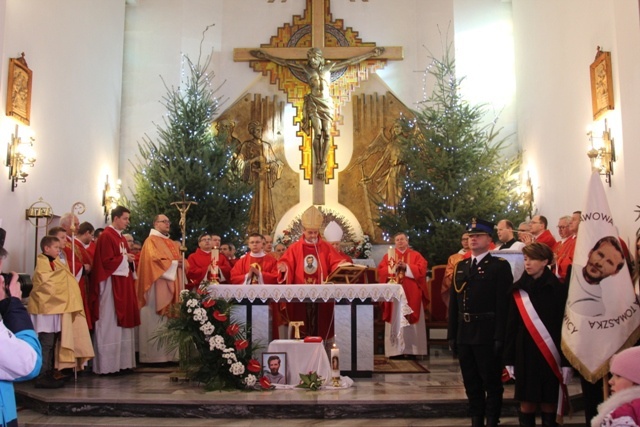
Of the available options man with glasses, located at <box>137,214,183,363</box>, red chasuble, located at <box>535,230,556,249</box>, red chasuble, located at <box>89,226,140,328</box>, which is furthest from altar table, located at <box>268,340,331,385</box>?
red chasuble, located at <box>535,230,556,249</box>

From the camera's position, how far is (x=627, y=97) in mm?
7863

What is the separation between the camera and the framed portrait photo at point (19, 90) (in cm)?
829

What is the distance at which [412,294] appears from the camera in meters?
9.46

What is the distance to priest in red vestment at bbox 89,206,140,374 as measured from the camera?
7.83 metres

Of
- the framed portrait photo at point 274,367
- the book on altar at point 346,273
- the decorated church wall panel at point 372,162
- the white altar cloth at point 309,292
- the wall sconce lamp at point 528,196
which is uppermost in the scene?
the decorated church wall panel at point 372,162

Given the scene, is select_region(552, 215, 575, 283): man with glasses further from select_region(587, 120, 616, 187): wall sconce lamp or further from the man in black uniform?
the man in black uniform

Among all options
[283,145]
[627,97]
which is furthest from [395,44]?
[627,97]

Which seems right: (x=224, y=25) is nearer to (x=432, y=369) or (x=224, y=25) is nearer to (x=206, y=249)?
(x=206, y=249)

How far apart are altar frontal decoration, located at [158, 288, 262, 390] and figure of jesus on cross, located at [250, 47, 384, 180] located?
6.28m

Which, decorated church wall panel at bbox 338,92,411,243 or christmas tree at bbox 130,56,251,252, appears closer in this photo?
christmas tree at bbox 130,56,251,252

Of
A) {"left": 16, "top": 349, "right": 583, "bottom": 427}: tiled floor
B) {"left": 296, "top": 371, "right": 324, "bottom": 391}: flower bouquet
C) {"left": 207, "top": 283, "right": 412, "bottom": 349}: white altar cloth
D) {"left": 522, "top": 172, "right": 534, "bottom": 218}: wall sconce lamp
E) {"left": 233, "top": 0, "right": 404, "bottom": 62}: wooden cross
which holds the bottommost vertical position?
{"left": 16, "top": 349, "right": 583, "bottom": 427}: tiled floor

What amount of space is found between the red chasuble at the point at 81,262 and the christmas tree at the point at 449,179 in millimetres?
5459

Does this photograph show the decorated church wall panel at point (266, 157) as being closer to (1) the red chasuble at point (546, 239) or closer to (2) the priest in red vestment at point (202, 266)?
(2) the priest in red vestment at point (202, 266)

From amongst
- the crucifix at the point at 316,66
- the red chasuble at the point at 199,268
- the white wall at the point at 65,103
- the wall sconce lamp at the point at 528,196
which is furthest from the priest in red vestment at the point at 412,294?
the white wall at the point at 65,103
